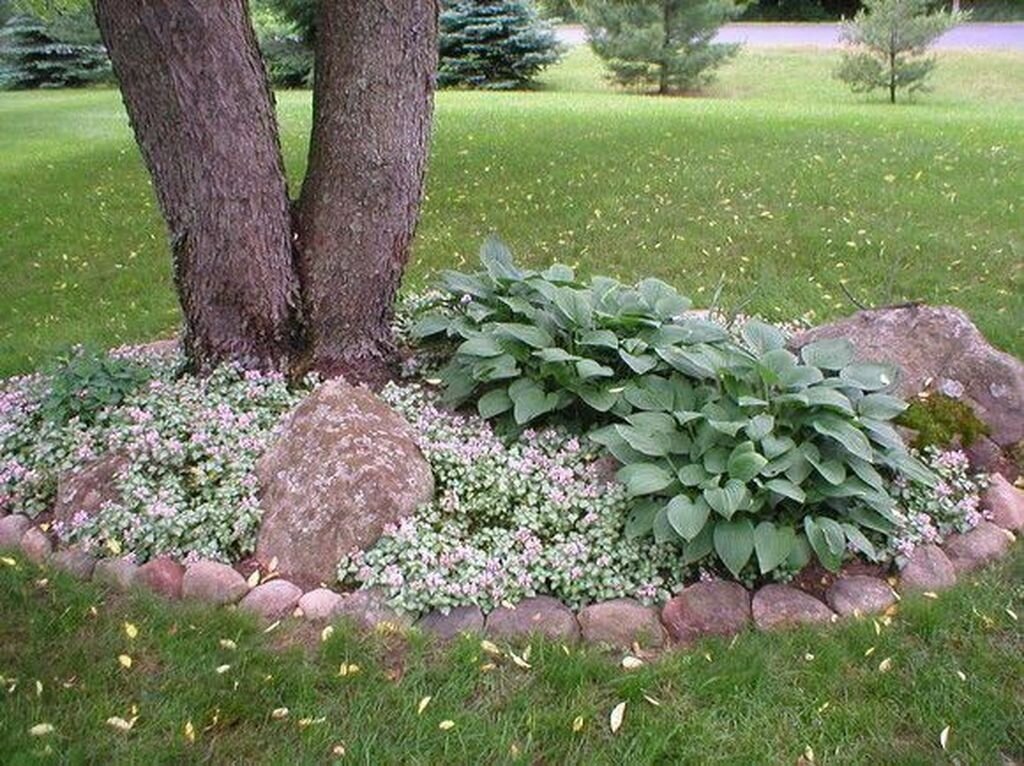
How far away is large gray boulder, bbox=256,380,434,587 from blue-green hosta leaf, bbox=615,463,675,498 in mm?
727

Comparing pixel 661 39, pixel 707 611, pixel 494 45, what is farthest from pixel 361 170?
pixel 661 39

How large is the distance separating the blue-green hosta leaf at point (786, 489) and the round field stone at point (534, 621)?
782 millimetres

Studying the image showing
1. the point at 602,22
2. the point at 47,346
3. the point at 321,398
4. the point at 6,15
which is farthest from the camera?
the point at 6,15

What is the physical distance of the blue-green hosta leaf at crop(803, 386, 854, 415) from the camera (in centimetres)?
323

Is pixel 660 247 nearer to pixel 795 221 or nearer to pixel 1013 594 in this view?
pixel 795 221

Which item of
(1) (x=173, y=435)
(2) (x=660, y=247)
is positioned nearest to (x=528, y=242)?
(2) (x=660, y=247)

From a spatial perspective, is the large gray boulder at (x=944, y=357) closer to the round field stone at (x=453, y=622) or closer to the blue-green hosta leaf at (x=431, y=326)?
the blue-green hosta leaf at (x=431, y=326)

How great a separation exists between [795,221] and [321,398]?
4721mm

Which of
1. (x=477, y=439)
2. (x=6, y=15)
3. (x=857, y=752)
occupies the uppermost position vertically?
(x=6, y=15)

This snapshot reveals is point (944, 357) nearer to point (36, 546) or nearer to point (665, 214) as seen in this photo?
point (665, 214)

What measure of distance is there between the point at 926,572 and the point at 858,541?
1.08ft

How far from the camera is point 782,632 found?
2.91 m

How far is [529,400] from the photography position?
11.9ft

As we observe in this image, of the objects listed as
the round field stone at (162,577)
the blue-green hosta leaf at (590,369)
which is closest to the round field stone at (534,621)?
the blue-green hosta leaf at (590,369)
